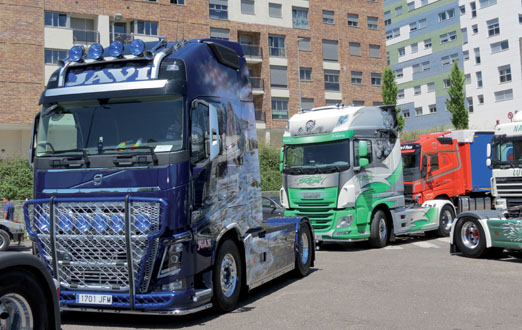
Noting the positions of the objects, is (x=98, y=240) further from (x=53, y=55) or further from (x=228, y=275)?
(x=53, y=55)

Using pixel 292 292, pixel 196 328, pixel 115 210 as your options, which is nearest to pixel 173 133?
pixel 115 210


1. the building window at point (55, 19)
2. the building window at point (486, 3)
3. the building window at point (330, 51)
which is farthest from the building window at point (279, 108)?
the building window at point (486, 3)

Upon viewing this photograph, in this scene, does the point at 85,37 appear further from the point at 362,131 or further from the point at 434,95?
the point at 434,95

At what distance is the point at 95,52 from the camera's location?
23.6ft

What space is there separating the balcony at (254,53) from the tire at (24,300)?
42.2m

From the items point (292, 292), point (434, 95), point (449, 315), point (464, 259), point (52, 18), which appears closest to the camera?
point (449, 315)

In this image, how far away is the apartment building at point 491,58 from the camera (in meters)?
57.7

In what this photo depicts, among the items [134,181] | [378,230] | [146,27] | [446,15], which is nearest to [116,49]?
[134,181]

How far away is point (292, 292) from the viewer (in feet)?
29.6

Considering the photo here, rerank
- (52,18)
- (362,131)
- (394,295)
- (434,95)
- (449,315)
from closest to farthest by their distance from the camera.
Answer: (449,315) < (394,295) < (362,131) < (52,18) < (434,95)

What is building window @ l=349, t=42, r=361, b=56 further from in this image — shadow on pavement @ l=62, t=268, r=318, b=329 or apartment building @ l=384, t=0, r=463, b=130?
shadow on pavement @ l=62, t=268, r=318, b=329

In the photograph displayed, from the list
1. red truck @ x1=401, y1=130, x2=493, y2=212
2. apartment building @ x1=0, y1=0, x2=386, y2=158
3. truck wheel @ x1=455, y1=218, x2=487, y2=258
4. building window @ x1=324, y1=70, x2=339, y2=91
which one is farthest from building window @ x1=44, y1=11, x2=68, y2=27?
truck wheel @ x1=455, y1=218, x2=487, y2=258

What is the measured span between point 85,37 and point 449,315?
122 feet

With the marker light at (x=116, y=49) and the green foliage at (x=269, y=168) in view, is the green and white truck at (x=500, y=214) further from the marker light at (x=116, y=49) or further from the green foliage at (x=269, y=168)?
the green foliage at (x=269, y=168)
